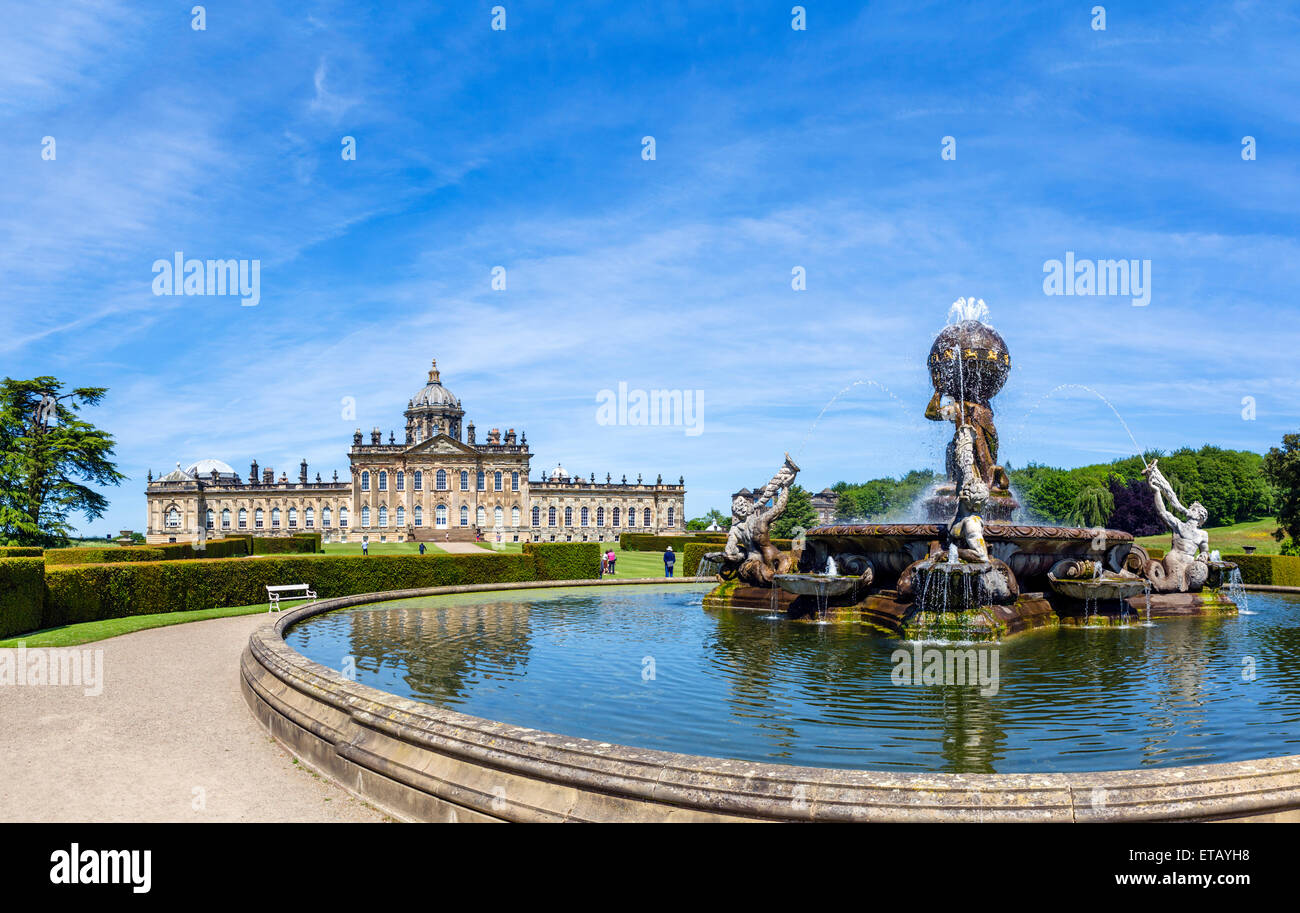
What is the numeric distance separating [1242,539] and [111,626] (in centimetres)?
7045

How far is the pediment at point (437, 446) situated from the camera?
94.1 meters

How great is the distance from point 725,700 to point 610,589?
50.5 feet

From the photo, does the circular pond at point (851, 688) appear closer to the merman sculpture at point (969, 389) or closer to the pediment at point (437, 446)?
the merman sculpture at point (969, 389)

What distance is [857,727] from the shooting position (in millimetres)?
7238

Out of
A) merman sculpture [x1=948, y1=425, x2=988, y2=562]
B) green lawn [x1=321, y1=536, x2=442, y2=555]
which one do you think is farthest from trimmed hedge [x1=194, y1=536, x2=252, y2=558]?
merman sculpture [x1=948, y1=425, x2=988, y2=562]

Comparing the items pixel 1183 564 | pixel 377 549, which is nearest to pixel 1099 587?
pixel 1183 564

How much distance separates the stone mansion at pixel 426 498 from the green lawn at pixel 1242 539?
5655 centimetres

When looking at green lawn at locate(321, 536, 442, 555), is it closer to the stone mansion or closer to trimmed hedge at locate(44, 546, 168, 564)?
the stone mansion

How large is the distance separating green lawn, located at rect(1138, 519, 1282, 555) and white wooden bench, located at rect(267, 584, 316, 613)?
49.8m

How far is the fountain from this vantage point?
→ 12.9 metres

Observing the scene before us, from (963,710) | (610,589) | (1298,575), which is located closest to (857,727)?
(963,710)

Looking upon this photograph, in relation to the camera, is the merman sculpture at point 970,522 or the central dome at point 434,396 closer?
the merman sculpture at point 970,522

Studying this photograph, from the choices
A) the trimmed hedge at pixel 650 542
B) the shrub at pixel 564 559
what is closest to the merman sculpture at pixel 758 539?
the shrub at pixel 564 559
